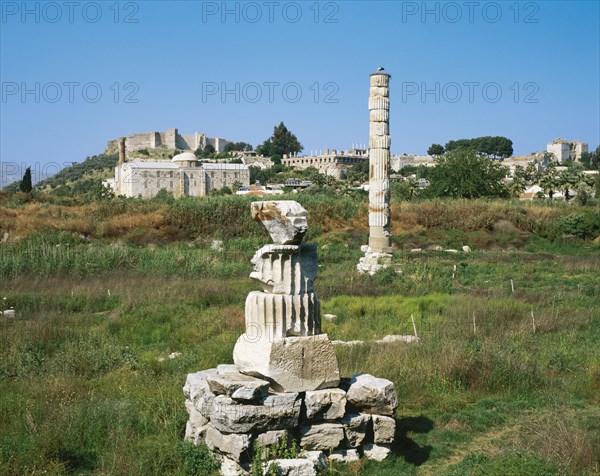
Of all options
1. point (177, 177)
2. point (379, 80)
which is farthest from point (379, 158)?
point (177, 177)

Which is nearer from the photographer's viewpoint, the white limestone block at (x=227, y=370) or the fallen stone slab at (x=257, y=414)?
the fallen stone slab at (x=257, y=414)

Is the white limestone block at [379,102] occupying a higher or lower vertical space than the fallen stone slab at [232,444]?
higher

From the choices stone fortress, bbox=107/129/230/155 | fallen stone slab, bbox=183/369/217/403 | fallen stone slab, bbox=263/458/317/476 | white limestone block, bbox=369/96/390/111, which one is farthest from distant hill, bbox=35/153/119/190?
fallen stone slab, bbox=263/458/317/476

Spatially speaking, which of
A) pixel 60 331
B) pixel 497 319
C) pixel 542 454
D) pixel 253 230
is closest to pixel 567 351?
pixel 497 319

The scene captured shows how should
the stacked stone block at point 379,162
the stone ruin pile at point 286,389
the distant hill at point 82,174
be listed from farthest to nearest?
the distant hill at point 82,174 → the stacked stone block at point 379,162 → the stone ruin pile at point 286,389

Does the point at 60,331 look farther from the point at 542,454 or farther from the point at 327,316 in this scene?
the point at 542,454

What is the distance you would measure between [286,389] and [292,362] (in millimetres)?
243

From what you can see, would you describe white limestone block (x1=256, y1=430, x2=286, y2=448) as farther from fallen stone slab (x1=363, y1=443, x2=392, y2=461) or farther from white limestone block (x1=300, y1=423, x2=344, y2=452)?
fallen stone slab (x1=363, y1=443, x2=392, y2=461)

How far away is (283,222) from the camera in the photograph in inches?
237

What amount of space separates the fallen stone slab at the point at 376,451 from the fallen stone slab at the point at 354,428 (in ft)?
0.41

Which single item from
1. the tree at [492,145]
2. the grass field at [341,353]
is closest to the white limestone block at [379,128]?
the grass field at [341,353]

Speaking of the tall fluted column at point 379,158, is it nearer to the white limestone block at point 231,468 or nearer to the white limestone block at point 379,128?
the white limestone block at point 379,128

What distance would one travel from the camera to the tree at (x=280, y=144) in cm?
13362

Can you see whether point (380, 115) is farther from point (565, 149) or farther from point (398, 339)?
point (565, 149)
